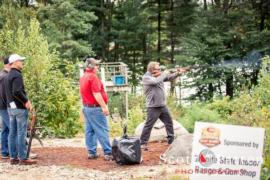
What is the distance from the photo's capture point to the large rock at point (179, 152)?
984 centimetres

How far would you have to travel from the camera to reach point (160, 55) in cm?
3547

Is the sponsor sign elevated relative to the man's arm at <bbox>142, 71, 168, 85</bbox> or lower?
lower

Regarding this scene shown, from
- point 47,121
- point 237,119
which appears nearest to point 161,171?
point 237,119

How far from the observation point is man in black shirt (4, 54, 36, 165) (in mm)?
9305

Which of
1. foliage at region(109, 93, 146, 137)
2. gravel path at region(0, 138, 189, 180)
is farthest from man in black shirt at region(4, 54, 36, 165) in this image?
foliage at region(109, 93, 146, 137)

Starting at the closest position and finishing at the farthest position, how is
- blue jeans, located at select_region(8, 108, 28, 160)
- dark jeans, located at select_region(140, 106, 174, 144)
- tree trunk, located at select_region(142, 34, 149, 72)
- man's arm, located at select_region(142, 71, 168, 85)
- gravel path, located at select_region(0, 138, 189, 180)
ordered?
gravel path, located at select_region(0, 138, 189, 180) < blue jeans, located at select_region(8, 108, 28, 160) < man's arm, located at select_region(142, 71, 168, 85) < dark jeans, located at select_region(140, 106, 174, 144) < tree trunk, located at select_region(142, 34, 149, 72)

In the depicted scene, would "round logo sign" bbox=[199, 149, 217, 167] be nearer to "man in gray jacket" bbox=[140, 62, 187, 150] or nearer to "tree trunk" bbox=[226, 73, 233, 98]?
"man in gray jacket" bbox=[140, 62, 187, 150]

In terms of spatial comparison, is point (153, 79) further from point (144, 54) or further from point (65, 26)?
point (144, 54)

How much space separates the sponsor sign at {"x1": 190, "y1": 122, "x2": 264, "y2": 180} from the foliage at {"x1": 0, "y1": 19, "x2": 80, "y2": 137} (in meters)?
8.03

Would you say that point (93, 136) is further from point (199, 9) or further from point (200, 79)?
point (199, 9)

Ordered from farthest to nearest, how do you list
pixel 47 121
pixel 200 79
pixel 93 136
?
pixel 200 79 < pixel 47 121 < pixel 93 136

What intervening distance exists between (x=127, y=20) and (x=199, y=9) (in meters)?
4.40

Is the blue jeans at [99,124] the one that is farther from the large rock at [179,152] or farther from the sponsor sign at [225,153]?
the sponsor sign at [225,153]

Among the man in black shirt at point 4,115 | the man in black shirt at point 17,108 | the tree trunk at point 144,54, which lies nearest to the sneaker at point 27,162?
the man in black shirt at point 17,108
